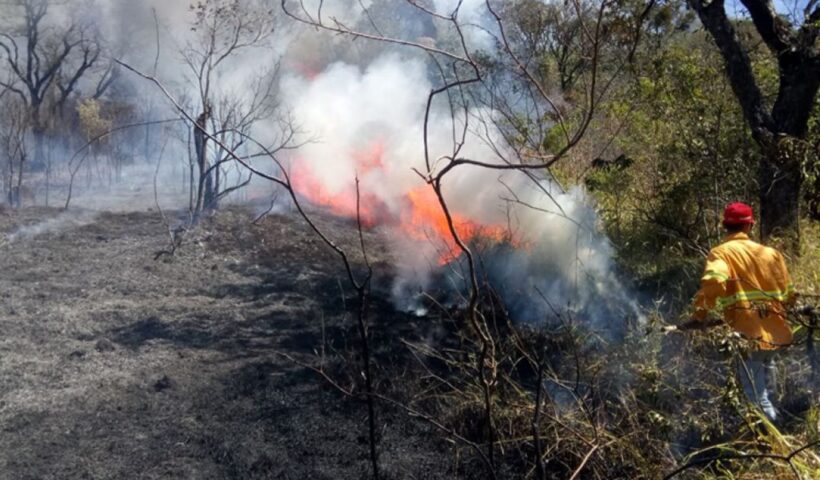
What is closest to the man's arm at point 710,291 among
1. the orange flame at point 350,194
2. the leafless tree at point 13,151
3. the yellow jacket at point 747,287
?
the yellow jacket at point 747,287

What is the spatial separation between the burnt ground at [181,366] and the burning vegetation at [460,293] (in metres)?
0.03

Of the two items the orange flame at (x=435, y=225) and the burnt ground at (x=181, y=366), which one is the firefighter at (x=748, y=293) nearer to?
the burnt ground at (x=181, y=366)

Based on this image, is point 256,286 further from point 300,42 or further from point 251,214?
point 300,42

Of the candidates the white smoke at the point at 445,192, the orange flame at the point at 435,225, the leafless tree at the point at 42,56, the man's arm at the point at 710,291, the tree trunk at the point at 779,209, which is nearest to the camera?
the man's arm at the point at 710,291

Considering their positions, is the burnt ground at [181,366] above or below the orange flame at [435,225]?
below

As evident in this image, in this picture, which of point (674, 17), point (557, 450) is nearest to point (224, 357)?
point (557, 450)

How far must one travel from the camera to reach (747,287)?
4621 millimetres

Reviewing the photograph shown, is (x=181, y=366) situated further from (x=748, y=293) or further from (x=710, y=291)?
(x=748, y=293)

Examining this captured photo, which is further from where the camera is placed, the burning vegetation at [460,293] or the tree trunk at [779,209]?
the tree trunk at [779,209]

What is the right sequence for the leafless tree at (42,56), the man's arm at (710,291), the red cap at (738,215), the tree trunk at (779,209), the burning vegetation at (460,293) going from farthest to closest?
1. the leafless tree at (42,56)
2. the tree trunk at (779,209)
3. the red cap at (738,215)
4. the man's arm at (710,291)
5. the burning vegetation at (460,293)

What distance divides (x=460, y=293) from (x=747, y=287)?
8.15 ft

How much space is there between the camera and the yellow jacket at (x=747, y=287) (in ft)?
14.6

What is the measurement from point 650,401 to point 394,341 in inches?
122

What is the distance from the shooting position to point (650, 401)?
16.5ft
